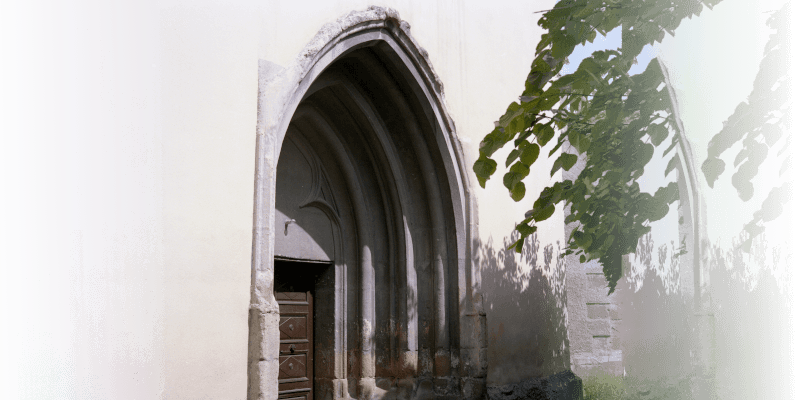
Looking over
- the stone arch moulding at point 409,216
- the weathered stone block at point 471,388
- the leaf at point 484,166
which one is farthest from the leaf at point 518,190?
the weathered stone block at point 471,388

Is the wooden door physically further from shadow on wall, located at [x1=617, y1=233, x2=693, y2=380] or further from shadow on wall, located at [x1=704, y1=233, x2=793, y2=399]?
shadow on wall, located at [x1=704, y1=233, x2=793, y2=399]

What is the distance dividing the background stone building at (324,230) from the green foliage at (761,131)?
0.02m

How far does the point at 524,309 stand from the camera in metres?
7.38

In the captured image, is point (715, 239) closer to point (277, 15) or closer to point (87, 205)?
point (87, 205)

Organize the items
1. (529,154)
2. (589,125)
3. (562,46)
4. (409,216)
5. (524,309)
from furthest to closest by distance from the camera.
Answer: (524,309), (409,216), (589,125), (529,154), (562,46)

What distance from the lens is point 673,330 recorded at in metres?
0.94

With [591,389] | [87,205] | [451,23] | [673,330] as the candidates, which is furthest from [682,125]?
[591,389]

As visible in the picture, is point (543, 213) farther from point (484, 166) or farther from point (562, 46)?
point (562, 46)

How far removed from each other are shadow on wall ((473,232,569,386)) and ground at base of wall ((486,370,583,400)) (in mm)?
73

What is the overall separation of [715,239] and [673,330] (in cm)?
19

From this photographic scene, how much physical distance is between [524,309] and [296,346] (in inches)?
102

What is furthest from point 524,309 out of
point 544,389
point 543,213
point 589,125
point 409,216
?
point 589,125

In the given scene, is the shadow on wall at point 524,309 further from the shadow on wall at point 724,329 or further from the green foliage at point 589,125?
the shadow on wall at point 724,329

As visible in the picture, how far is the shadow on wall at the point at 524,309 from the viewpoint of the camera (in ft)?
22.5
